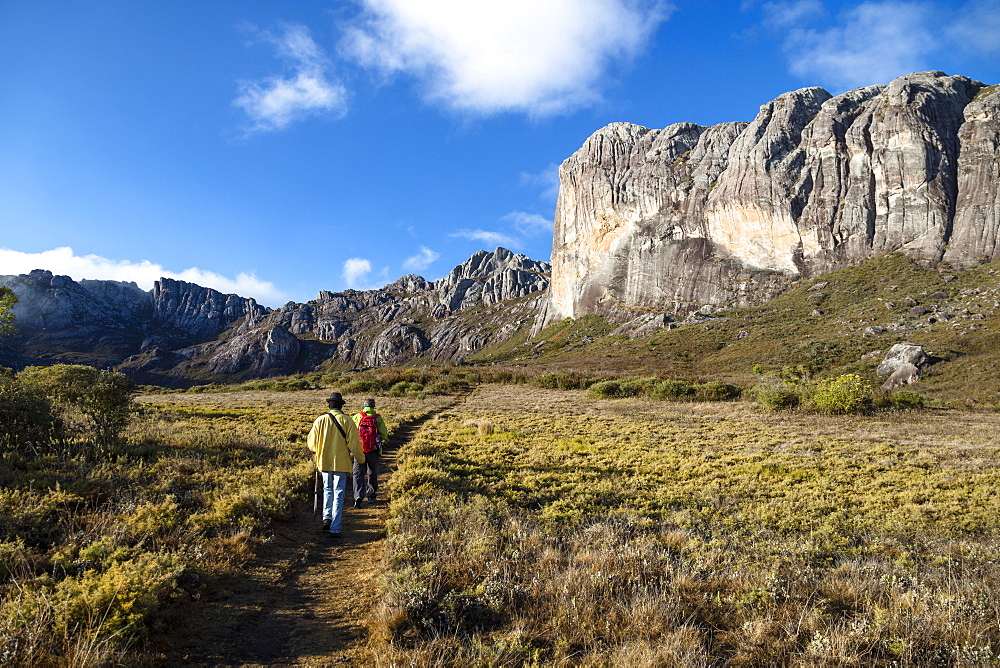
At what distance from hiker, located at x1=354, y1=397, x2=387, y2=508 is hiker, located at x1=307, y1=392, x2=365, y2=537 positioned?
2.76 ft

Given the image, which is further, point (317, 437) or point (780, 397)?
point (780, 397)

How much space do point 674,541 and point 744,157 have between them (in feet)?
427

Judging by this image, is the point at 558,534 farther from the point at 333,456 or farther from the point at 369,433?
the point at 369,433

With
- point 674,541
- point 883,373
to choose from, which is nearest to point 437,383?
point 674,541

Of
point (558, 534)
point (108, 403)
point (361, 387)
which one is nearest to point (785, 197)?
point (361, 387)

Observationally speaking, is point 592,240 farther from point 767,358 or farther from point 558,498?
point 558,498

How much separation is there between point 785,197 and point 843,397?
323 feet

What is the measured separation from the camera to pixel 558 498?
31.7ft

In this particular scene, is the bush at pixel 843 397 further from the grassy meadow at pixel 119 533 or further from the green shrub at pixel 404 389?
the green shrub at pixel 404 389

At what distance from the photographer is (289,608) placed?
504cm

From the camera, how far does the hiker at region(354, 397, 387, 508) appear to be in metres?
9.36

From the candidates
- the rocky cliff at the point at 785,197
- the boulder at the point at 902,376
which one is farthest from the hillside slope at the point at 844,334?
the rocky cliff at the point at 785,197

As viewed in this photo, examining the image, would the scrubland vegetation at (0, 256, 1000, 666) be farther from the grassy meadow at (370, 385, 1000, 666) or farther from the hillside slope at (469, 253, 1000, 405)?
the hillside slope at (469, 253, 1000, 405)

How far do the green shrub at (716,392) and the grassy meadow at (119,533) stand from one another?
1152 inches
